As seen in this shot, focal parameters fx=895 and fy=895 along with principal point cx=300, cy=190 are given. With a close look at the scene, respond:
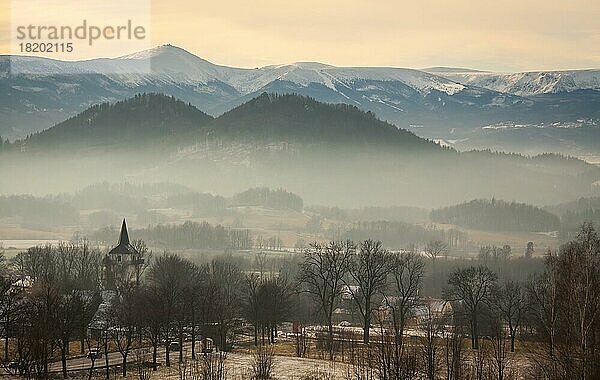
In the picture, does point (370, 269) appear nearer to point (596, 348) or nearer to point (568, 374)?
point (596, 348)

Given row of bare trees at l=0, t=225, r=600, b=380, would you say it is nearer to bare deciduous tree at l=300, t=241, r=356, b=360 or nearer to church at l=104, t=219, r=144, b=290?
bare deciduous tree at l=300, t=241, r=356, b=360

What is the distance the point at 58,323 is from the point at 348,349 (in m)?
19.0

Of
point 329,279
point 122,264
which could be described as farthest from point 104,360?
point 122,264

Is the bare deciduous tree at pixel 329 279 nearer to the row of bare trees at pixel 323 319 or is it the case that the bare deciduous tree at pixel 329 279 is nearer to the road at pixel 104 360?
the row of bare trees at pixel 323 319

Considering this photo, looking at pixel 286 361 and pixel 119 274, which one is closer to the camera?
pixel 286 361

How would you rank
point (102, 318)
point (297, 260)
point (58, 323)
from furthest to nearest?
point (297, 260) < point (102, 318) < point (58, 323)

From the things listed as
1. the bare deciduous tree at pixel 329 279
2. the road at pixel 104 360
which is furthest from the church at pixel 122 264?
the road at pixel 104 360

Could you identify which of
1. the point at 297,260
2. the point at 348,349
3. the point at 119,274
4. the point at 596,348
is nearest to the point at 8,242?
the point at 297,260

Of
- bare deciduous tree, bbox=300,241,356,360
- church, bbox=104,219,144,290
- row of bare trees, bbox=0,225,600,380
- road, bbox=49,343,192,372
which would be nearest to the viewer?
row of bare trees, bbox=0,225,600,380

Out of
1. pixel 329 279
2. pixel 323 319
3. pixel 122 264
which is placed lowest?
pixel 323 319

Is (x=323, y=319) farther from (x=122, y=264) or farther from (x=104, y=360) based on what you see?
→ (x=104, y=360)

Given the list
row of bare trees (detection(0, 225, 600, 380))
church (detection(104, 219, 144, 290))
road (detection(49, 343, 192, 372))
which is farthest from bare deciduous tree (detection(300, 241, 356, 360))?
church (detection(104, 219, 144, 290))

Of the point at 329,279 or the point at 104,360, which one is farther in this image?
the point at 329,279

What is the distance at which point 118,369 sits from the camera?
46.5 m
